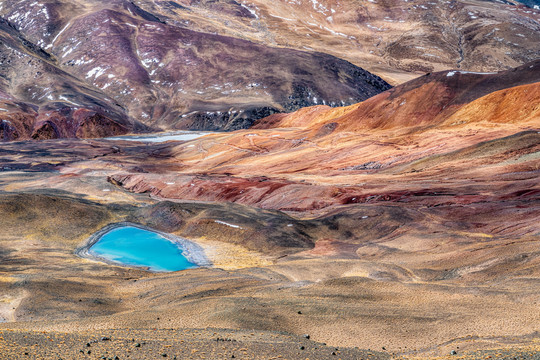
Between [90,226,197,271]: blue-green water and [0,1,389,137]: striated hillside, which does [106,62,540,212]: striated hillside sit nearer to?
[90,226,197,271]: blue-green water

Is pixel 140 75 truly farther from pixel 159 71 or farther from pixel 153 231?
pixel 153 231

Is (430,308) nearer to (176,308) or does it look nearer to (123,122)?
(176,308)

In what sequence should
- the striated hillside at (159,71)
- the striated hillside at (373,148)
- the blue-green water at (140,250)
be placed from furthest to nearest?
the striated hillside at (159,71) → the striated hillside at (373,148) → the blue-green water at (140,250)

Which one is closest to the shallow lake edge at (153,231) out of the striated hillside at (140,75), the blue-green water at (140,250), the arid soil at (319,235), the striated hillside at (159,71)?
the blue-green water at (140,250)

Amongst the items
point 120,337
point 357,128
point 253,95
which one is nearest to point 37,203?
point 120,337

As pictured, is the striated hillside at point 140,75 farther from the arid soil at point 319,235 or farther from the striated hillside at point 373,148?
the striated hillside at point 373,148

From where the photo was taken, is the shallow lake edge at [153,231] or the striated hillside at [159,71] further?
the striated hillside at [159,71]
